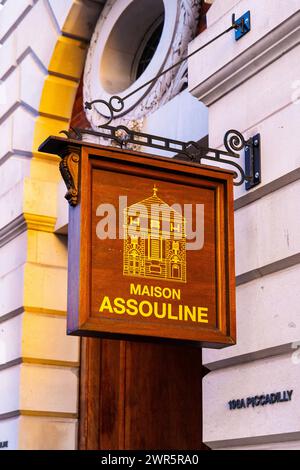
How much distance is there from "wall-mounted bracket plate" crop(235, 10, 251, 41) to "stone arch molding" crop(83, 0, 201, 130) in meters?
1.55

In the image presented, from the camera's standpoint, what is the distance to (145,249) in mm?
6609

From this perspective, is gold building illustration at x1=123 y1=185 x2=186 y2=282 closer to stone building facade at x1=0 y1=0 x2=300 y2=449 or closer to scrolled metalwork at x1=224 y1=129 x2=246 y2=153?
stone building facade at x1=0 y1=0 x2=300 y2=449

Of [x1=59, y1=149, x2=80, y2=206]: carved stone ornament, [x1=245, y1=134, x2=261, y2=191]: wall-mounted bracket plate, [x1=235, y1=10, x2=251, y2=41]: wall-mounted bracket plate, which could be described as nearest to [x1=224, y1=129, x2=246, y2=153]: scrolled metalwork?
[x1=245, y1=134, x2=261, y2=191]: wall-mounted bracket plate

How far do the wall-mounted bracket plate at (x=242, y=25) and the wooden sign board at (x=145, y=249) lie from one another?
137 centimetres

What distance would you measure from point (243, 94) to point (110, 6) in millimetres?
3933

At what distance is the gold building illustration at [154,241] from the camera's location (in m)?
6.55

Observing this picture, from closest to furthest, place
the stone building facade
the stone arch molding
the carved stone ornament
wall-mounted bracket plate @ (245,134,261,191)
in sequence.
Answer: the carved stone ornament
the stone building facade
wall-mounted bracket plate @ (245,134,261,191)
the stone arch molding

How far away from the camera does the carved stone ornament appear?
6.54 meters

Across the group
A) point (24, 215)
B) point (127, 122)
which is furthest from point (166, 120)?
point (24, 215)

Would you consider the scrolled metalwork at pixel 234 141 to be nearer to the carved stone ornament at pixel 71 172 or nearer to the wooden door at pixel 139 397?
the carved stone ornament at pixel 71 172

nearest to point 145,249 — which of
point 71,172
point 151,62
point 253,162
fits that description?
point 71,172

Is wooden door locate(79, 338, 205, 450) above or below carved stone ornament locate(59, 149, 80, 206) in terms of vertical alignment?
below

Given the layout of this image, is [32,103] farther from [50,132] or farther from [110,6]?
[110,6]
